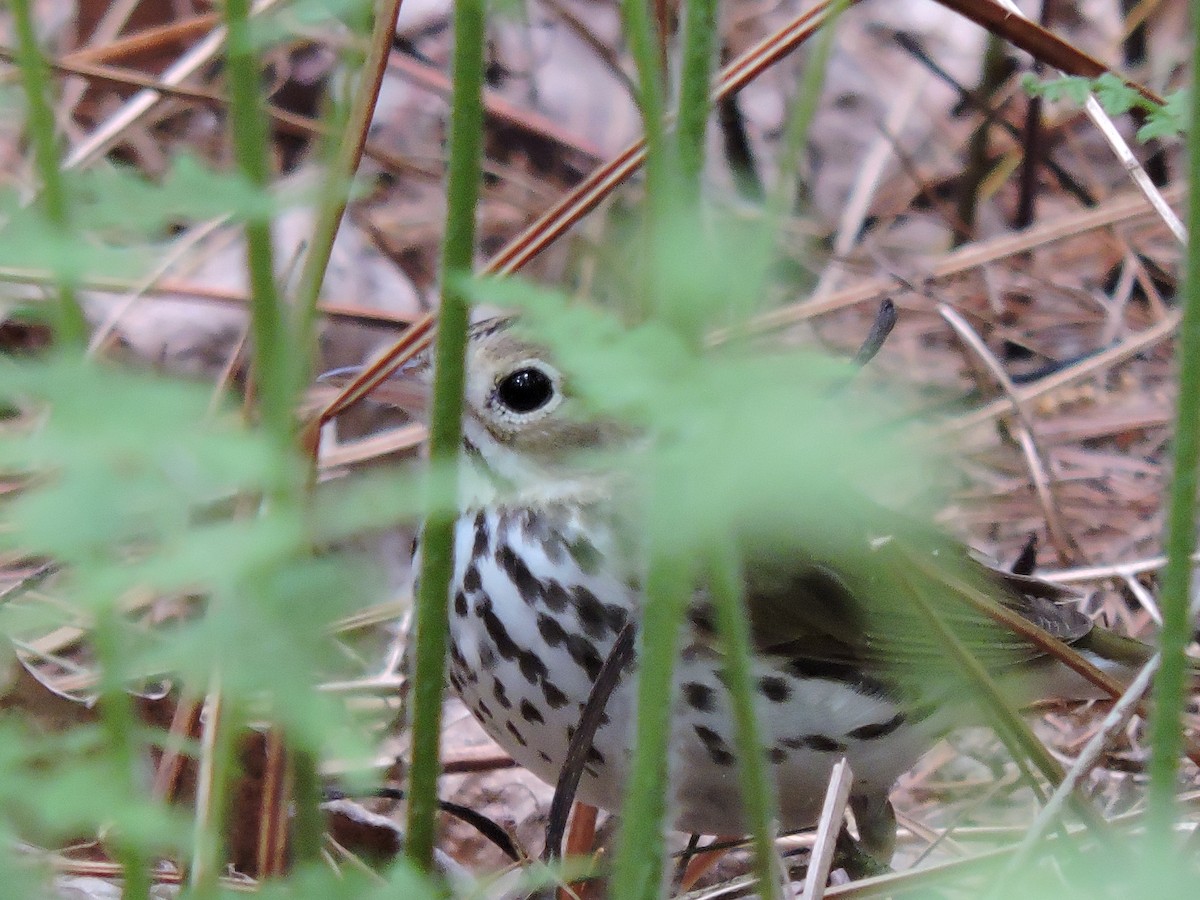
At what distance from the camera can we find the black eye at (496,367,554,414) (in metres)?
1.34

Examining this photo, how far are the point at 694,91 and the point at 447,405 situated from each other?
0.64ft

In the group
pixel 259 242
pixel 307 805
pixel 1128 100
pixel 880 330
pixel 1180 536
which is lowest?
pixel 307 805

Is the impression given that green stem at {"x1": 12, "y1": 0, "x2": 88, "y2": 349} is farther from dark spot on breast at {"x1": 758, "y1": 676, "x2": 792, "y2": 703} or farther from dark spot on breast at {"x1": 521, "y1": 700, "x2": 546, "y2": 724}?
dark spot on breast at {"x1": 758, "y1": 676, "x2": 792, "y2": 703}

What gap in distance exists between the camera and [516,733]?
1314 mm

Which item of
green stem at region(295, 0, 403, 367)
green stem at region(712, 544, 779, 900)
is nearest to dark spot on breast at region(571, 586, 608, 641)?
green stem at region(295, 0, 403, 367)

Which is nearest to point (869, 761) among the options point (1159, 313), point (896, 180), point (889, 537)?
point (889, 537)

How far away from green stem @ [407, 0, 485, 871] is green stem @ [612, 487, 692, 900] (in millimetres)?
86

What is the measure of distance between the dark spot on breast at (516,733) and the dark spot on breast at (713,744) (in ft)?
0.51

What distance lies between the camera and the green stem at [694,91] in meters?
0.55

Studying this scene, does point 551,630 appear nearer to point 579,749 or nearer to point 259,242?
point 579,749

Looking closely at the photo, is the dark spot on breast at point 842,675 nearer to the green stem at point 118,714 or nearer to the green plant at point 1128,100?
the green plant at point 1128,100

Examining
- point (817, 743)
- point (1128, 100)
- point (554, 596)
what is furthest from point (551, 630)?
point (1128, 100)

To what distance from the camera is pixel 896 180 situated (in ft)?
10.5

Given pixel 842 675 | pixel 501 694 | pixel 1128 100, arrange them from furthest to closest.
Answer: pixel 842 675, pixel 501 694, pixel 1128 100
